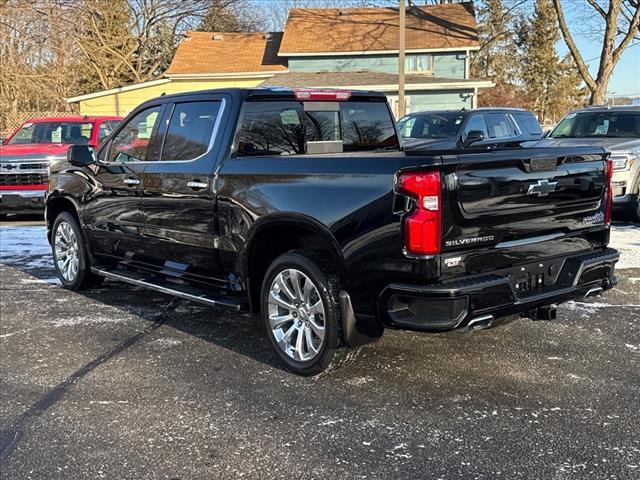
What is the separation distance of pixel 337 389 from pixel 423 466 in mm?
1052

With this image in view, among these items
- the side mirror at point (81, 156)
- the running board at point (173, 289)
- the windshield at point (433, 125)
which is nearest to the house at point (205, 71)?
the windshield at point (433, 125)

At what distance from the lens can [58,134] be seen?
1261 centimetres

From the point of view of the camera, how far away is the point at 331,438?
3412mm

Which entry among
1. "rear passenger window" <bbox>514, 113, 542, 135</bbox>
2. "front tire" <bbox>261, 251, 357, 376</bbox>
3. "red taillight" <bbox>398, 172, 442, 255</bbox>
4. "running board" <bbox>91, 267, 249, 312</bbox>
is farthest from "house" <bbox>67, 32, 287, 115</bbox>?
"red taillight" <bbox>398, 172, 442, 255</bbox>

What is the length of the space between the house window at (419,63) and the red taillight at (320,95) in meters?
26.3

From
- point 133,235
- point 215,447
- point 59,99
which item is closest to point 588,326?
point 215,447

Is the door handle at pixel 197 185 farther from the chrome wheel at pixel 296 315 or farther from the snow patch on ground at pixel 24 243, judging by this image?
the snow patch on ground at pixel 24 243

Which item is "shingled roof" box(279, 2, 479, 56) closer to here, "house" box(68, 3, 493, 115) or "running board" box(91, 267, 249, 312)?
"house" box(68, 3, 493, 115)

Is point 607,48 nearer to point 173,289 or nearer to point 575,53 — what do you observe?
point 575,53

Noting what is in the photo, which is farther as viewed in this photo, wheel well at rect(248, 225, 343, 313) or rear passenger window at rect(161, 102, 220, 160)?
rear passenger window at rect(161, 102, 220, 160)

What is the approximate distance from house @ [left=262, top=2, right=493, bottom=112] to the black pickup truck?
22.9 meters

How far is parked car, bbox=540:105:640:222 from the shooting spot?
9.80m

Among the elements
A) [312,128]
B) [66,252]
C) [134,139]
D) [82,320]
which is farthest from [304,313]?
[66,252]

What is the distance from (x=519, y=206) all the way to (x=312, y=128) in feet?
6.16
